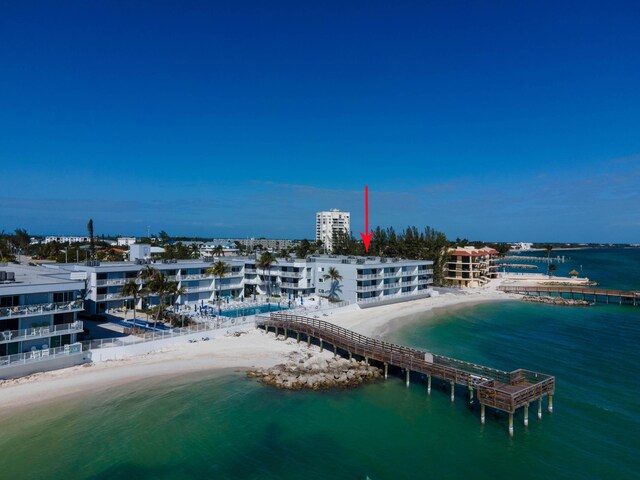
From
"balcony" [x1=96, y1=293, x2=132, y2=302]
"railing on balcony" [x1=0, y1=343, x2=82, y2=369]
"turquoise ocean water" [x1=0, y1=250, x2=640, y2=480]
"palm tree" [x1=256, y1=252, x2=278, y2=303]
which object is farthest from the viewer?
"palm tree" [x1=256, y1=252, x2=278, y2=303]

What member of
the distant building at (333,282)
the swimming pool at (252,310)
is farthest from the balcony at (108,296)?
the distant building at (333,282)

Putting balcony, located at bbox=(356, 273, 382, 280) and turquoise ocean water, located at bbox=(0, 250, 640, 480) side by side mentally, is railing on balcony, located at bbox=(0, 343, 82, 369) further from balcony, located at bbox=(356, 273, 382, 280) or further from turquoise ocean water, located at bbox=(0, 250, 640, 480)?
balcony, located at bbox=(356, 273, 382, 280)

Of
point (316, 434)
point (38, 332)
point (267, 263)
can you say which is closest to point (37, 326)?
point (38, 332)

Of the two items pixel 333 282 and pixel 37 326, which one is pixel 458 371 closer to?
pixel 37 326

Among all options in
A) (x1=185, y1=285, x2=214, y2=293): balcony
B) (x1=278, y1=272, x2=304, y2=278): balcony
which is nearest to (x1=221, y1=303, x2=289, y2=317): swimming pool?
(x1=185, y1=285, x2=214, y2=293): balcony

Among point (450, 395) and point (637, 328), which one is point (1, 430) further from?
point (637, 328)

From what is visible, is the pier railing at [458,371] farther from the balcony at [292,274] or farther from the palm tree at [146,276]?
the balcony at [292,274]

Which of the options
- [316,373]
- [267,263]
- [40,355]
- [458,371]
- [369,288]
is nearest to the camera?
[458,371]
